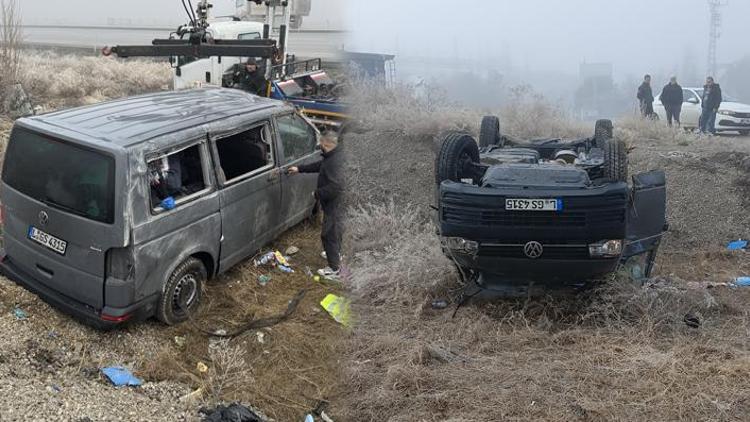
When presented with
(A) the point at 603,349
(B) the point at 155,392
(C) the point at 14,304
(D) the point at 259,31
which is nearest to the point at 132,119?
(C) the point at 14,304

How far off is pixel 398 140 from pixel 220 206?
651 centimetres

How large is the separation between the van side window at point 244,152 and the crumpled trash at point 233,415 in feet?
6.97

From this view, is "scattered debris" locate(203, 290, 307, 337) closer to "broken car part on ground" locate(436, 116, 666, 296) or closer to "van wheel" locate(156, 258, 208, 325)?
"van wheel" locate(156, 258, 208, 325)

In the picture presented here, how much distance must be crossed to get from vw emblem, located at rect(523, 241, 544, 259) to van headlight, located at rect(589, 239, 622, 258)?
0.37 m

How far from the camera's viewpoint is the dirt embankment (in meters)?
3.64

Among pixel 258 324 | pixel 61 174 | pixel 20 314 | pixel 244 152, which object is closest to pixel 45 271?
pixel 20 314

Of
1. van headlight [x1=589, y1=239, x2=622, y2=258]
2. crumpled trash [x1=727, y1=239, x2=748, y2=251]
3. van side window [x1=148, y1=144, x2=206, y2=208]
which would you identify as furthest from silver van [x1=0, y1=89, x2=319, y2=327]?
crumpled trash [x1=727, y1=239, x2=748, y2=251]

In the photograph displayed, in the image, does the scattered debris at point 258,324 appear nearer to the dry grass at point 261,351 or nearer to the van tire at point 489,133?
the dry grass at point 261,351

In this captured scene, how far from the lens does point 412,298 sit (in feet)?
18.1

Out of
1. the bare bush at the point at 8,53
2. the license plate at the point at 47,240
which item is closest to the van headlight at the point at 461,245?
the license plate at the point at 47,240

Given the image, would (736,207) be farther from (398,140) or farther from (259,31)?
(259,31)

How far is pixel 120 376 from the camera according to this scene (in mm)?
4359

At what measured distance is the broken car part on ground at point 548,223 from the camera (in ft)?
15.3

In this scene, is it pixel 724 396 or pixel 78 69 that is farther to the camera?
pixel 78 69
